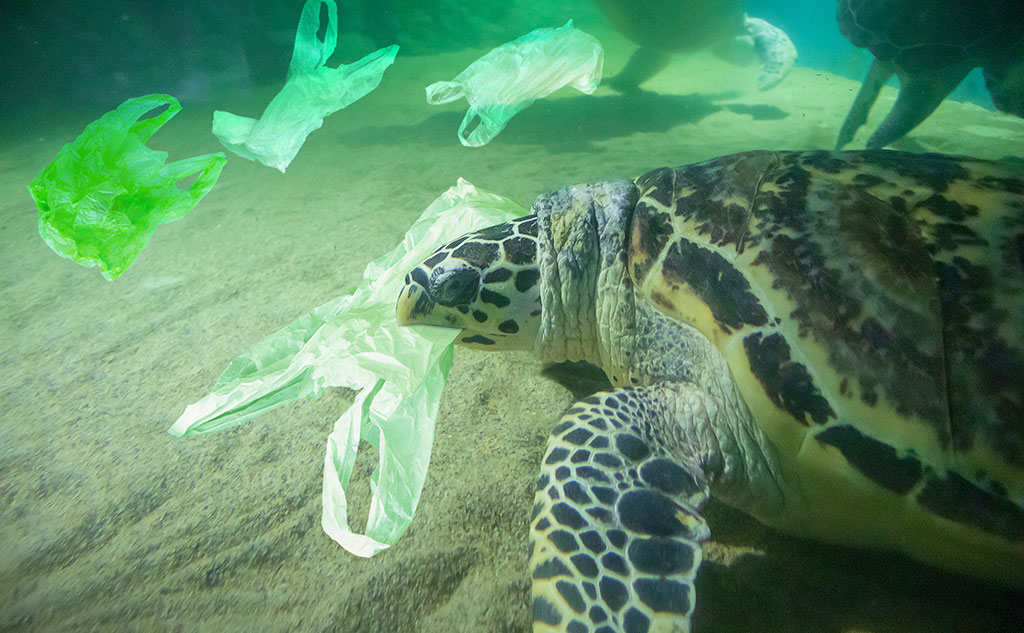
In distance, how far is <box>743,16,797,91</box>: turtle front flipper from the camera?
23.7 ft

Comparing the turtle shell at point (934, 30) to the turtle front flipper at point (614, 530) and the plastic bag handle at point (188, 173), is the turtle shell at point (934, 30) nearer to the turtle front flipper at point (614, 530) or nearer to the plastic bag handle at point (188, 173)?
the turtle front flipper at point (614, 530)

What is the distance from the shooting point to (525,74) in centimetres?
284

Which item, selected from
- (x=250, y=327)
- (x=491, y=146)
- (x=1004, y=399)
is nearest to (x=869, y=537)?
(x=1004, y=399)

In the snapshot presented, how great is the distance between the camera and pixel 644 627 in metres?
0.83

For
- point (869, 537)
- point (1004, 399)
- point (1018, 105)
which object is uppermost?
point (1018, 105)

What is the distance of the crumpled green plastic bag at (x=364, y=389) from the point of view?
110 cm

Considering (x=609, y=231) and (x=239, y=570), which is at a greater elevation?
(x=609, y=231)

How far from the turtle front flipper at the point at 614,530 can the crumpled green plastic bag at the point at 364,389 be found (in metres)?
0.34

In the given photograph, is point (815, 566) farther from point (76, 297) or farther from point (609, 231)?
point (76, 297)

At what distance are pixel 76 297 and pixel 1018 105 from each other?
20.4 ft

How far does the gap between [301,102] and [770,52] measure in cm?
809

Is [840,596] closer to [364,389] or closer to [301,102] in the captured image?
[364,389]

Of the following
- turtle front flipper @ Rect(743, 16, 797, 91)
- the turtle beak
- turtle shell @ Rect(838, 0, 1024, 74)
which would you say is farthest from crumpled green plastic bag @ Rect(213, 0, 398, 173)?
turtle front flipper @ Rect(743, 16, 797, 91)

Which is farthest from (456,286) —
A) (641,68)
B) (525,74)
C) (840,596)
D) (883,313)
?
(641,68)
